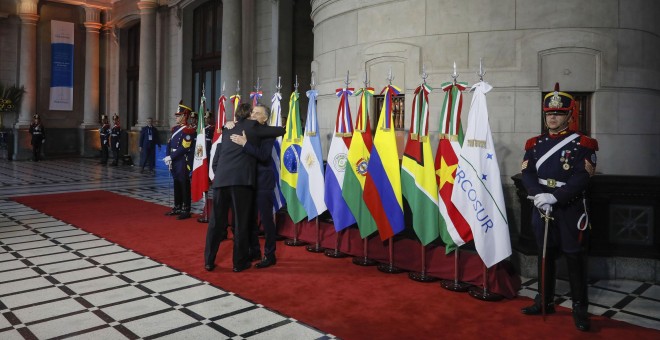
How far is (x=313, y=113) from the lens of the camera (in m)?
5.90

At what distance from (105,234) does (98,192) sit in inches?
172

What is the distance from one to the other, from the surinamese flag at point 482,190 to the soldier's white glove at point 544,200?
0.64 m

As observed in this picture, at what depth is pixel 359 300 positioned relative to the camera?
4215 millimetres

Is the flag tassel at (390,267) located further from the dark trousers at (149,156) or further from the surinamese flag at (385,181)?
the dark trousers at (149,156)

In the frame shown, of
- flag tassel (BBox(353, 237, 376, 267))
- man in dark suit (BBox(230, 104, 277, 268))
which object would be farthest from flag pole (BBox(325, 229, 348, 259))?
man in dark suit (BBox(230, 104, 277, 268))

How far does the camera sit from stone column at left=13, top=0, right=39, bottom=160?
19297mm

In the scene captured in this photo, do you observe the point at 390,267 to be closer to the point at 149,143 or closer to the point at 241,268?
the point at 241,268

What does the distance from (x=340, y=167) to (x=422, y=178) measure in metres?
1.06

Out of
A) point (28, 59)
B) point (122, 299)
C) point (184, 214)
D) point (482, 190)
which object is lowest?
point (122, 299)

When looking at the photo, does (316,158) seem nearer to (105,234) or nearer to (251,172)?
(251,172)

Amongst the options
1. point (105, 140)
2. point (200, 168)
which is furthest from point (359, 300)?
point (105, 140)

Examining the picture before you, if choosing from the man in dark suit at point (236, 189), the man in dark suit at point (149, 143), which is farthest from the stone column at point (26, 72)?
the man in dark suit at point (236, 189)

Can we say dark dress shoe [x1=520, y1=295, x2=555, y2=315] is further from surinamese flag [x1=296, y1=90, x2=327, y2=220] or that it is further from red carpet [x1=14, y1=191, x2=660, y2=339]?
surinamese flag [x1=296, y1=90, x2=327, y2=220]

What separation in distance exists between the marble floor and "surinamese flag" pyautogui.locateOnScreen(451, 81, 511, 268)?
603 mm
